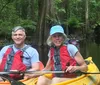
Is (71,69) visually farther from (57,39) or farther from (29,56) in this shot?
(29,56)

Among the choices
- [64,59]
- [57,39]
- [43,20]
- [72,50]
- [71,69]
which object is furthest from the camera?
[43,20]

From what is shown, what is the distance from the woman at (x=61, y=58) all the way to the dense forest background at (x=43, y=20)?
12.8m

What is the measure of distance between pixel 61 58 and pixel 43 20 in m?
20.9

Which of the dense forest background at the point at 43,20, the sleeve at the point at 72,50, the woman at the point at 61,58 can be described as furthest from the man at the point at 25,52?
the dense forest background at the point at 43,20

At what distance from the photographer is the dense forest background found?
26734mm

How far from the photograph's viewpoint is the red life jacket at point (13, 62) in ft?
19.9

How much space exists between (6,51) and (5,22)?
79.7 ft

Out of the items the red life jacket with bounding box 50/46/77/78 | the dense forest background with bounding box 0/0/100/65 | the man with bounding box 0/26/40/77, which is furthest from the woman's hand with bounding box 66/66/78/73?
the dense forest background with bounding box 0/0/100/65

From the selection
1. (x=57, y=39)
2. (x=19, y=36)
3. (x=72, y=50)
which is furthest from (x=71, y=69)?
(x=19, y=36)

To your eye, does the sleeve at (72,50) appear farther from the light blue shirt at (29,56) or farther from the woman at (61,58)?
the light blue shirt at (29,56)

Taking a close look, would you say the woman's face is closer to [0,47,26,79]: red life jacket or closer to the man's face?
the man's face

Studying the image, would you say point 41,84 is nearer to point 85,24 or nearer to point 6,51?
point 6,51

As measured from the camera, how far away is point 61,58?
20.1 feet

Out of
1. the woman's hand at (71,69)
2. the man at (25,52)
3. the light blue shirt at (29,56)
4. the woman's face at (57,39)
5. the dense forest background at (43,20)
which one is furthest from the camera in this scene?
the dense forest background at (43,20)
